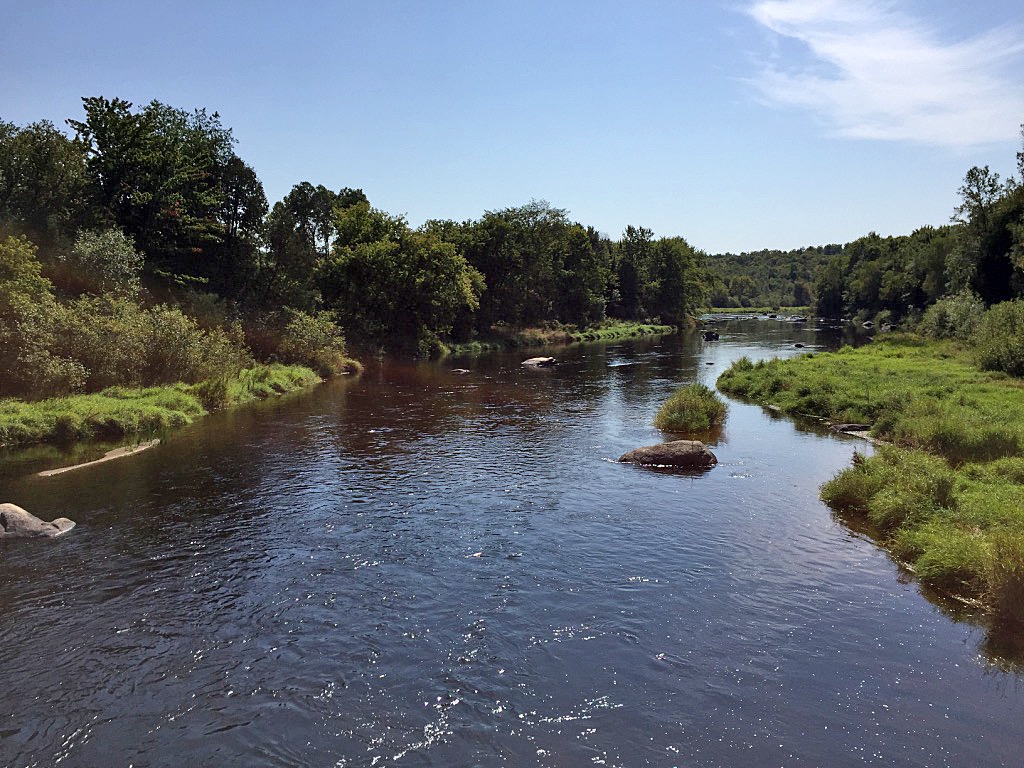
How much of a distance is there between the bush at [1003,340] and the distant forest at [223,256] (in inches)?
259

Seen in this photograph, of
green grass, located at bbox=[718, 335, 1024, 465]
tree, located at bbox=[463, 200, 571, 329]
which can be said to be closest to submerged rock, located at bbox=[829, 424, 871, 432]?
green grass, located at bbox=[718, 335, 1024, 465]

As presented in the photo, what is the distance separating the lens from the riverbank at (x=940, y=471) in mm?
14562

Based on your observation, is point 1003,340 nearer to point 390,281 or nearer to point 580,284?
point 390,281

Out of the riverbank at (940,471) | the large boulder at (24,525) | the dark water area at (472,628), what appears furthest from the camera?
the large boulder at (24,525)

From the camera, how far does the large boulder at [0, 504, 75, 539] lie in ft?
58.6

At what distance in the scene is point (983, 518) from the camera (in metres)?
16.3

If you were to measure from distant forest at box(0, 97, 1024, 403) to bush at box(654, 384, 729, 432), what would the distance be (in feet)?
91.6

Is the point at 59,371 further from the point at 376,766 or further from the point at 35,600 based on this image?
the point at 376,766

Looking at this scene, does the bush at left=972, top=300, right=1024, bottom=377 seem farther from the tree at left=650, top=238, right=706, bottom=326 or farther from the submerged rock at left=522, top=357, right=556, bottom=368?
the tree at left=650, top=238, right=706, bottom=326

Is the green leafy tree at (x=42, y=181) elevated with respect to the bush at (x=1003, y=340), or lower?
elevated

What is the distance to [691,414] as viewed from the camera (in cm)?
3362

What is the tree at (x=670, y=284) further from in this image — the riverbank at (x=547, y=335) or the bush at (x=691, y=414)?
the bush at (x=691, y=414)

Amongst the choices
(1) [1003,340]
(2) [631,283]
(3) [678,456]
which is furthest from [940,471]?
(2) [631,283]

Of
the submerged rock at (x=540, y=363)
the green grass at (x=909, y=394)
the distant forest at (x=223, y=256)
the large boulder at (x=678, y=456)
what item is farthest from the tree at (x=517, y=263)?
the large boulder at (x=678, y=456)
